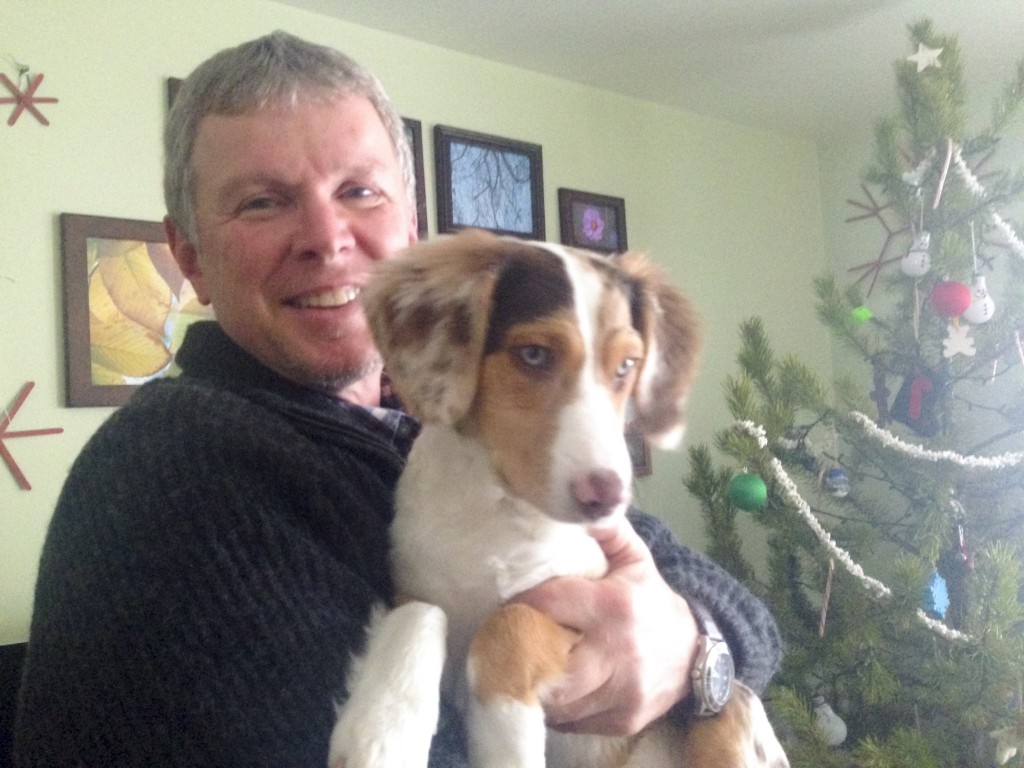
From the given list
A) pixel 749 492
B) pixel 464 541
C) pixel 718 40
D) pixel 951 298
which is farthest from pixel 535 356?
pixel 718 40

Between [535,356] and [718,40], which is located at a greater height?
[718,40]

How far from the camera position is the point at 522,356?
1001 mm

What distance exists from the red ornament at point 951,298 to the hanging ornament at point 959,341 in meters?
0.07

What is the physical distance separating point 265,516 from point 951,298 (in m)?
2.19

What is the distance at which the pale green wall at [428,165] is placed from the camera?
2328mm

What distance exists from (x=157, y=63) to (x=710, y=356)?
258 cm

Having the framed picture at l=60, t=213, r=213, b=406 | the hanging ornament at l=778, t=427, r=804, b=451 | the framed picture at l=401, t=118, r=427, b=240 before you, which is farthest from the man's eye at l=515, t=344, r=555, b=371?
the framed picture at l=401, t=118, r=427, b=240

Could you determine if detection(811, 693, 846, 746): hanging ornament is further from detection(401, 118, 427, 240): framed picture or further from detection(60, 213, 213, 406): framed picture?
detection(60, 213, 213, 406): framed picture

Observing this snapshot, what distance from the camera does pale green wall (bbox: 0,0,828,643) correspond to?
2.33 metres

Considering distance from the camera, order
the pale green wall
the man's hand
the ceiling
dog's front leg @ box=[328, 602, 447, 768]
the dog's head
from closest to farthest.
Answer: dog's front leg @ box=[328, 602, 447, 768]
the dog's head
the man's hand
the pale green wall
the ceiling

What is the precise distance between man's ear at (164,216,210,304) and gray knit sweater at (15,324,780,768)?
11.6 inches

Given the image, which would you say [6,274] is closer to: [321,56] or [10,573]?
[10,573]

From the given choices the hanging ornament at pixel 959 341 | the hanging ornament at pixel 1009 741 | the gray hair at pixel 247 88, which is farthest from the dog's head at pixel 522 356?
the hanging ornament at pixel 1009 741

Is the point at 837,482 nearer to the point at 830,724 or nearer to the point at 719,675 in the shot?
the point at 830,724
